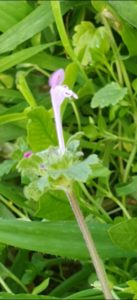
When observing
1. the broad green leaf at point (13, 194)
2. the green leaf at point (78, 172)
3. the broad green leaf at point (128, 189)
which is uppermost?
the broad green leaf at point (13, 194)

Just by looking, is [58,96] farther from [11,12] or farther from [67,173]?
[11,12]

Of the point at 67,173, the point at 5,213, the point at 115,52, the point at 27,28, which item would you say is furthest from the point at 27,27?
the point at 67,173

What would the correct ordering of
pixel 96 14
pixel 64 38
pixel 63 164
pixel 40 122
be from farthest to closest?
pixel 96 14 < pixel 64 38 < pixel 40 122 < pixel 63 164

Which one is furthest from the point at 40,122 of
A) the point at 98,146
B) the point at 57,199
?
the point at 98,146

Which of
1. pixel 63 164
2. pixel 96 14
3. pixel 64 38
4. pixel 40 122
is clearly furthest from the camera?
pixel 96 14

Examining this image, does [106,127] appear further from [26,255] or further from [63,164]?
[63,164]

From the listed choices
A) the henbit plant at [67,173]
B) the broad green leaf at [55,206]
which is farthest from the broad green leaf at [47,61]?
the henbit plant at [67,173]

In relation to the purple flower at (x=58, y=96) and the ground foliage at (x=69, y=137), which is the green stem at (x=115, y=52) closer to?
the ground foliage at (x=69, y=137)
